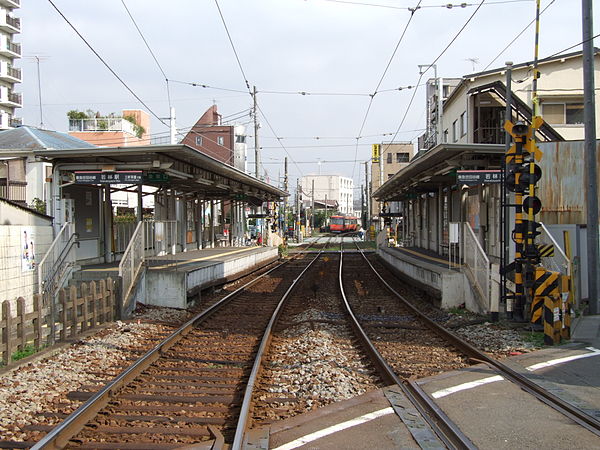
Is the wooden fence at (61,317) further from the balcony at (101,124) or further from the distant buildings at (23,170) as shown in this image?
the balcony at (101,124)

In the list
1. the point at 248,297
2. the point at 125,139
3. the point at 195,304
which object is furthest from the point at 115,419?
the point at 125,139

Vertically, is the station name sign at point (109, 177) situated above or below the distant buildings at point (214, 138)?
below

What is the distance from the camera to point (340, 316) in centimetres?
1302

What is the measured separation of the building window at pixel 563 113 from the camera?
79.0 ft

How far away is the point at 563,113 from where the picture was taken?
79.7ft

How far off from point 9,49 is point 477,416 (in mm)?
63631

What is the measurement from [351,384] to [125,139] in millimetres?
48358

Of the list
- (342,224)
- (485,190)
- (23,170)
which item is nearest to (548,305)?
(485,190)

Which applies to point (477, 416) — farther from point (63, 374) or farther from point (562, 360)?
point (63, 374)

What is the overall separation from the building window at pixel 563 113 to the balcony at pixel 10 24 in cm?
5227

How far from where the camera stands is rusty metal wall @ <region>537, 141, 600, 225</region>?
47.4 ft

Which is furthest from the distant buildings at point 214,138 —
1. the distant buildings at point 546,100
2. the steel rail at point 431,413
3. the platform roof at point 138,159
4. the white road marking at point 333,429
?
the white road marking at point 333,429

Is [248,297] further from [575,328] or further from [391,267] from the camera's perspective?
[391,267]

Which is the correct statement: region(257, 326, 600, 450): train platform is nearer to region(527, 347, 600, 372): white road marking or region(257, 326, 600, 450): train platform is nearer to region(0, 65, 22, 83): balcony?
region(527, 347, 600, 372): white road marking
